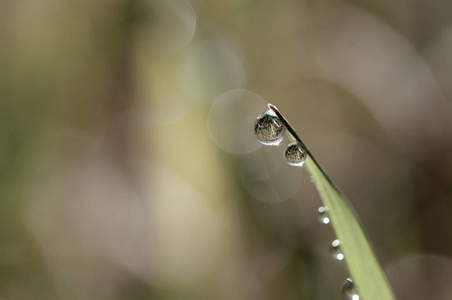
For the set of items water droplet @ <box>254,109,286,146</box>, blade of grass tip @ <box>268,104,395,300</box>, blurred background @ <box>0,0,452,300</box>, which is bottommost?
blade of grass tip @ <box>268,104,395,300</box>

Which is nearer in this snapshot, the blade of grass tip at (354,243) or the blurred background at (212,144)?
the blade of grass tip at (354,243)

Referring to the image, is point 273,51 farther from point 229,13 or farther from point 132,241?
point 132,241

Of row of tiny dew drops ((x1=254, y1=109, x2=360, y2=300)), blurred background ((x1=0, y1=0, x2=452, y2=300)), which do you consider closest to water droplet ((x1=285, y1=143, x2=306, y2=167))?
row of tiny dew drops ((x1=254, y1=109, x2=360, y2=300))

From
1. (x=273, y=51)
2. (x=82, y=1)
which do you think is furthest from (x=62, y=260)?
(x=273, y=51)

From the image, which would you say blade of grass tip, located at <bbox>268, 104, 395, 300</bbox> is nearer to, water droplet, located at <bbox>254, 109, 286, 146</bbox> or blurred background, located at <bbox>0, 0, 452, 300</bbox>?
water droplet, located at <bbox>254, 109, 286, 146</bbox>

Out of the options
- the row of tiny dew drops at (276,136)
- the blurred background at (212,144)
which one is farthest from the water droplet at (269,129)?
the blurred background at (212,144)

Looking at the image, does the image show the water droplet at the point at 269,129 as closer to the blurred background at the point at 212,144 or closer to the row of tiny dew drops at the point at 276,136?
the row of tiny dew drops at the point at 276,136
